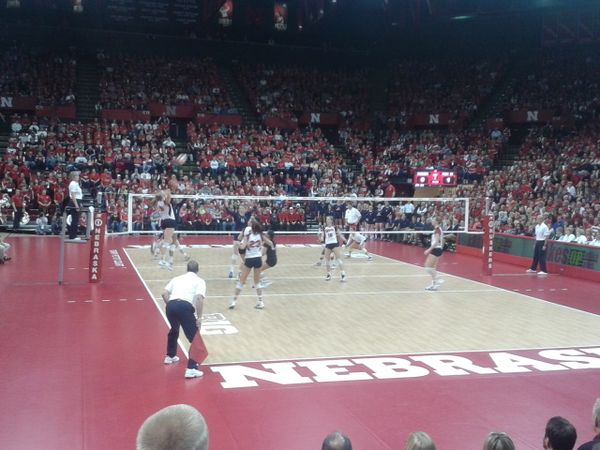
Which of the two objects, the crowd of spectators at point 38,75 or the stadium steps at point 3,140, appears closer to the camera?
the stadium steps at point 3,140

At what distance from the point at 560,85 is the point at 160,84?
23498mm

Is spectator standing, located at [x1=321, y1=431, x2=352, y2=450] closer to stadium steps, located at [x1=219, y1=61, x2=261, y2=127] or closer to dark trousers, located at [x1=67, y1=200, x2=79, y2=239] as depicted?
→ dark trousers, located at [x1=67, y1=200, x2=79, y2=239]

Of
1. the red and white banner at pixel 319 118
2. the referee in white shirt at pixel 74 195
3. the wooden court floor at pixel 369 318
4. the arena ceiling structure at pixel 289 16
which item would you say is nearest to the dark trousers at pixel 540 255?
the wooden court floor at pixel 369 318

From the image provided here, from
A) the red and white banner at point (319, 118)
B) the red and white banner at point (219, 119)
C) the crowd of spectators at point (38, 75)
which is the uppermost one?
the crowd of spectators at point (38, 75)

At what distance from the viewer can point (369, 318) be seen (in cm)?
1329

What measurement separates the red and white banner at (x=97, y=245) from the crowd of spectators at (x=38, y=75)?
21535 mm

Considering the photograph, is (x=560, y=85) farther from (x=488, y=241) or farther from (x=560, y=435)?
(x=560, y=435)

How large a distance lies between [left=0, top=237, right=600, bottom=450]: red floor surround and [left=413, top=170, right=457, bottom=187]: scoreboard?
20017 millimetres

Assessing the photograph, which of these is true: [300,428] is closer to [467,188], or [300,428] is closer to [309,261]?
[309,261]

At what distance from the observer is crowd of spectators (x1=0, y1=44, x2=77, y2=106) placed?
35156 mm

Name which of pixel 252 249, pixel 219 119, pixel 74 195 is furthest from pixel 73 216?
pixel 219 119

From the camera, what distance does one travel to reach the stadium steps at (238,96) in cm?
4056

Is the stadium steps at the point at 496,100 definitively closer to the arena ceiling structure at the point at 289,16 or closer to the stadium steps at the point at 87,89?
the arena ceiling structure at the point at 289,16

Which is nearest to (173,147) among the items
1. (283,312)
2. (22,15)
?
(22,15)
